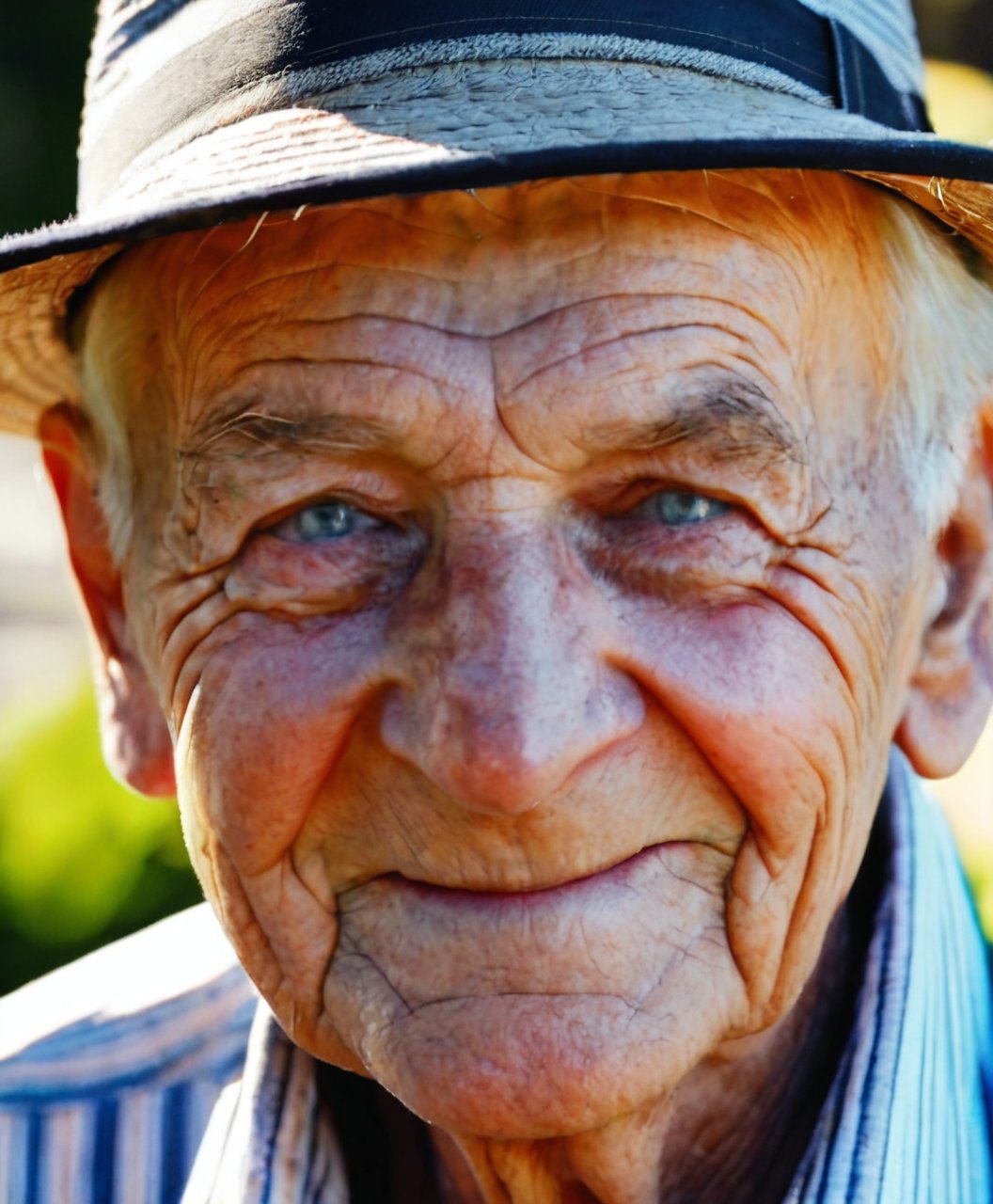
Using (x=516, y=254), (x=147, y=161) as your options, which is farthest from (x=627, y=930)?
(x=147, y=161)

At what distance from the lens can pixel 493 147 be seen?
1.54 metres

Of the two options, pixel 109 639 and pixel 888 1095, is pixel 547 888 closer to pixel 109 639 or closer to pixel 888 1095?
pixel 888 1095

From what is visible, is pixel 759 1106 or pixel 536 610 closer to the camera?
pixel 536 610

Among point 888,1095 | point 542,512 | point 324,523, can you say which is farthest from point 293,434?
point 888,1095

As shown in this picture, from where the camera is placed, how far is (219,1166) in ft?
7.26

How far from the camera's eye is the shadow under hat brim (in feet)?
4.98

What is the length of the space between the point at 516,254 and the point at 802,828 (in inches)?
30.4

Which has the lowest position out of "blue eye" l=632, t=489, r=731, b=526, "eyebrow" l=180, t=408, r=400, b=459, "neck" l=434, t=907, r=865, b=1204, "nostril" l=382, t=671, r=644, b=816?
"neck" l=434, t=907, r=865, b=1204

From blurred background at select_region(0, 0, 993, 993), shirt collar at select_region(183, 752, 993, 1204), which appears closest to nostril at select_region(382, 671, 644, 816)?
shirt collar at select_region(183, 752, 993, 1204)

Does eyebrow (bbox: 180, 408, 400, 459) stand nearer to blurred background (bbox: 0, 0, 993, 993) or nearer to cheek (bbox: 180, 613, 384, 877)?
cheek (bbox: 180, 613, 384, 877)

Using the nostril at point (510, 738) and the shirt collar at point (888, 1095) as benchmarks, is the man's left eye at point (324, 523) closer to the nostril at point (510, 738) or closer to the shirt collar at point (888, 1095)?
the nostril at point (510, 738)

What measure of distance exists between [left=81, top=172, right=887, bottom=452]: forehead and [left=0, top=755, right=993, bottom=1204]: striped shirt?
94 cm

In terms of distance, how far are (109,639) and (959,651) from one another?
1283mm

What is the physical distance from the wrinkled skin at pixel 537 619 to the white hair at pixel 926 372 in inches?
1.5
